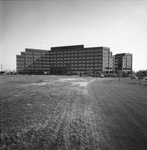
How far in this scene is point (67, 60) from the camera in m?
93.5

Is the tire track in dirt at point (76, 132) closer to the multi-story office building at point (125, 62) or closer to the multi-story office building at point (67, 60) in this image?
the multi-story office building at point (67, 60)

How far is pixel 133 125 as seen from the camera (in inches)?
145

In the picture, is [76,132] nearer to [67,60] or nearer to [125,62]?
[67,60]

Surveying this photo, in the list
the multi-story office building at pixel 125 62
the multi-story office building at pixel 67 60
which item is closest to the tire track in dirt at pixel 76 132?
the multi-story office building at pixel 67 60

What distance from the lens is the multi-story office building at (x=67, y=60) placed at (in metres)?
85.5

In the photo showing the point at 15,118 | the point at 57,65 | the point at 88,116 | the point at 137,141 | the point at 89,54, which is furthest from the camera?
the point at 57,65

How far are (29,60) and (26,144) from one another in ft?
355

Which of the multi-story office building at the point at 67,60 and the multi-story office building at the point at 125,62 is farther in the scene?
the multi-story office building at the point at 125,62

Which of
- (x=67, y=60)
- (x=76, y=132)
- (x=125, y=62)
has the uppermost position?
(x=67, y=60)

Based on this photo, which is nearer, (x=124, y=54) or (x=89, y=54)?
(x=89, y=54)

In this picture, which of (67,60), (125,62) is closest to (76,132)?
(67,60)

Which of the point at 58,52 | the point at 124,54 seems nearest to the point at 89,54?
the point at 58,52

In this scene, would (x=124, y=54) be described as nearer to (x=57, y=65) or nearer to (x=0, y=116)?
(x=57, y=65)

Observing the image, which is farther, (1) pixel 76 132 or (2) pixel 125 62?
(2) pixel 125 62
